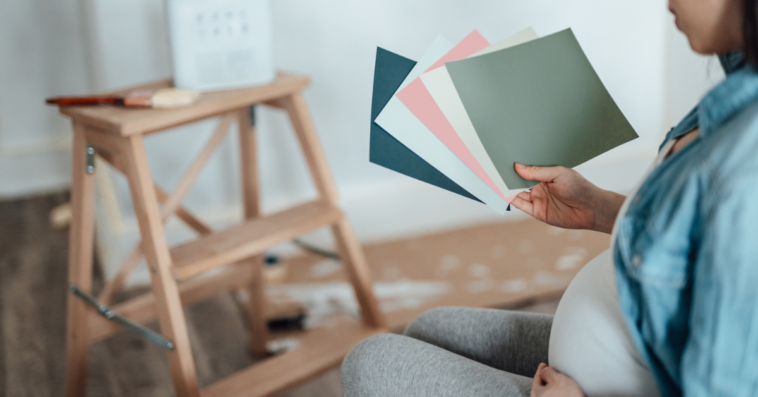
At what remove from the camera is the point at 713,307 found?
45cm

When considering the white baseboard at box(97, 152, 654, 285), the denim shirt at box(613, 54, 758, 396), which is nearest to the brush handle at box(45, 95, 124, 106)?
the white baseboard at box(97, 152, 654, 285)

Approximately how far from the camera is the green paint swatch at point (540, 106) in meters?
0.71

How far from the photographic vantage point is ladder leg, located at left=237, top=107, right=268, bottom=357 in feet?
4.43

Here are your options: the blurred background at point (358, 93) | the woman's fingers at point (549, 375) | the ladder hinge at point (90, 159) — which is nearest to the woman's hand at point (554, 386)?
the woman's fingers at point (549, 375)

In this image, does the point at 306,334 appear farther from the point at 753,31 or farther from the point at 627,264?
the point at 753,31

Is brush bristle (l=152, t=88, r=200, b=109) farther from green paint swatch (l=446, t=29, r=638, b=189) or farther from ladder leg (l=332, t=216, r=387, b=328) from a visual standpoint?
green paint swatch (l=446, t=29, r=638, b=189)

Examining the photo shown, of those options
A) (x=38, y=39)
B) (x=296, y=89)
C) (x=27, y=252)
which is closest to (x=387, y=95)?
(x=296, y=89)

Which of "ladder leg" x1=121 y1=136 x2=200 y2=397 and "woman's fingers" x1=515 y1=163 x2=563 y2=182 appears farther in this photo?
"ladder leg" x1=121 y1=136 x2=200 y2=397

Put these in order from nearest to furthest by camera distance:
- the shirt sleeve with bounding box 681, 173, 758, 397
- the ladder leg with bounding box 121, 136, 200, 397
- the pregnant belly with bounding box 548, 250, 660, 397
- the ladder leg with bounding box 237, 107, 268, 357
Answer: the shirt sleeve with bounding box 681, 173, 758, 397 → the pregnant belly with bounding box 548, 250, 660, 397 → the ladder leg with bounding box 121, 136, 200, 397 → the ladder leg with bounding box 237, 107, 268, 357

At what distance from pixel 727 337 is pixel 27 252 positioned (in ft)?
7.07

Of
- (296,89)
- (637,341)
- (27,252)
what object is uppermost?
(296,89)

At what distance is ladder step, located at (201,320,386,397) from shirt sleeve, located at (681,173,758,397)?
83 cm

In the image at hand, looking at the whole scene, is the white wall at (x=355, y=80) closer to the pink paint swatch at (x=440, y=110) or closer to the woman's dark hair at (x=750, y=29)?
the pink paint swatch at (x=440, y=110)

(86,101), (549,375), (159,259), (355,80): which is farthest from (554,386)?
(355,80)
